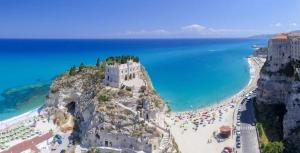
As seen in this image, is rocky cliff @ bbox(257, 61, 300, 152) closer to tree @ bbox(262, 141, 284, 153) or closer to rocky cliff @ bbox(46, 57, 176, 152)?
tree @ bbox(262, 141, 284, 153)

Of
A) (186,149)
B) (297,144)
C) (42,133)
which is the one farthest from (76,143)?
(297,144)

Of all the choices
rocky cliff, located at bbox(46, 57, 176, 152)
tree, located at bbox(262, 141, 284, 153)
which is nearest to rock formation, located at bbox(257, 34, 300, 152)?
tree, located at bbox(262, 141, 284, 153)

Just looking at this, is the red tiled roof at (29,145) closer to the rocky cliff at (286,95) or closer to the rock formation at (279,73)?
the rocky cliff at (286,95)

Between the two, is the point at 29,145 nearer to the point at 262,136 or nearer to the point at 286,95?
the point at 262,136

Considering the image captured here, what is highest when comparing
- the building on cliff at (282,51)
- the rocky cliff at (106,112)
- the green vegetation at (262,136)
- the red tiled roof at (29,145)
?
the building on cliff at (282,51)

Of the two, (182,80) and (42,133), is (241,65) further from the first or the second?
(42,133)

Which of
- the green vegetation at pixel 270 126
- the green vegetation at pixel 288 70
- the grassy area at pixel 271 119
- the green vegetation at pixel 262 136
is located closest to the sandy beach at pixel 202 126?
the green vegetation at pixel 262 136
